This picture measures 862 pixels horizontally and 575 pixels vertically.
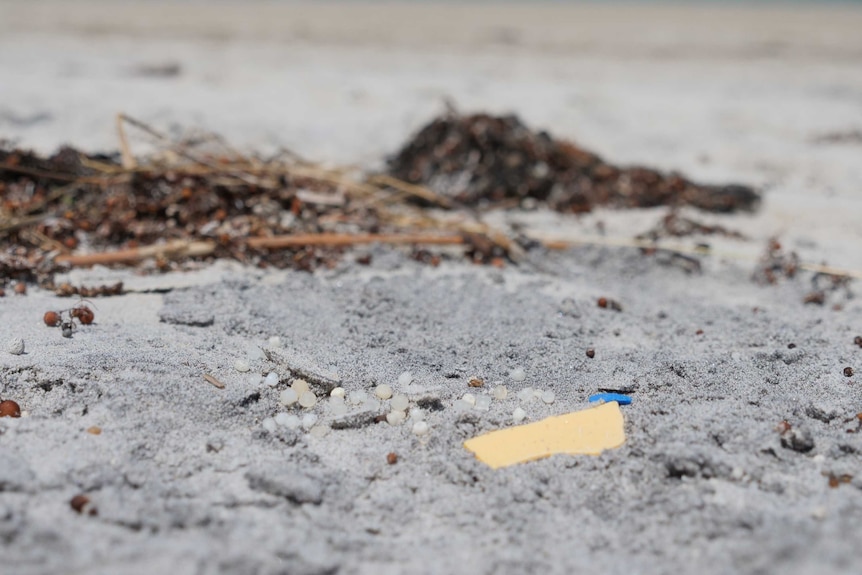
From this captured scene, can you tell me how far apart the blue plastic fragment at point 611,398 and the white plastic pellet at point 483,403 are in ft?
1.12

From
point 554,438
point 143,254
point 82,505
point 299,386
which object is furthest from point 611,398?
point 143,254

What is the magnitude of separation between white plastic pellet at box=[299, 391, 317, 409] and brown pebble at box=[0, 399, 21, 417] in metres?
0.82

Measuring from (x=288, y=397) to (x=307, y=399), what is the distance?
0.06 meters

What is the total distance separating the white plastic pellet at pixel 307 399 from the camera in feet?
7.28

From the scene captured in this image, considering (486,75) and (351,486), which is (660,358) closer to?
A: (351,486)

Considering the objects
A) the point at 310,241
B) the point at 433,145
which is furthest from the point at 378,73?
the point at 310,241

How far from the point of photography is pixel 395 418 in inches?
85.5

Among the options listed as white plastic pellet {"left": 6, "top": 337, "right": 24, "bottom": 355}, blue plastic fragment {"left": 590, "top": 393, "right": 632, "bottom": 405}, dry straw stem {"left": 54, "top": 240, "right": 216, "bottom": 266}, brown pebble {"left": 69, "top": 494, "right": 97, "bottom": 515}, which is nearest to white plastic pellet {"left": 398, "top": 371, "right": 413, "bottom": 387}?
blue plastic fragment {"left": 590, "top": 393, "right": 632, "bottom": 405}

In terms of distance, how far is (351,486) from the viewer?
1909 millimetres

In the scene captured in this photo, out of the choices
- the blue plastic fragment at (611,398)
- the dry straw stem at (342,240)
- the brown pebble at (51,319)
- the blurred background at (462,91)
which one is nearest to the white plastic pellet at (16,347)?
the brown pebble at (51,319)

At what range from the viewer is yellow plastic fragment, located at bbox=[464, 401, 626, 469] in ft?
6.67

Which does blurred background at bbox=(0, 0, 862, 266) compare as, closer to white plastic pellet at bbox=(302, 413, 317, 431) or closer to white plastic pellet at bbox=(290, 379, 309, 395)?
white plastic pellet at bbox=(290, 379, 309, 395)

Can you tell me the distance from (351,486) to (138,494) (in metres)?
0.55

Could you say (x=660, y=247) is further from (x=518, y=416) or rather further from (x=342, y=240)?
(x=518, y=416)
